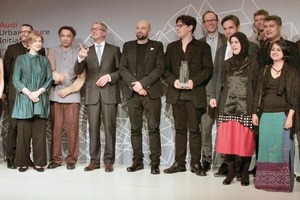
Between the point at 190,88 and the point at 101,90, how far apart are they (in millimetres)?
1094

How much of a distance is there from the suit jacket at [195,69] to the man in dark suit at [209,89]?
0.79ft

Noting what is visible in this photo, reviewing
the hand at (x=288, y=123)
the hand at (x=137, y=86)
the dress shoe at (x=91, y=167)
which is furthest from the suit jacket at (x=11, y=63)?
the hand at (x=288, y=123)

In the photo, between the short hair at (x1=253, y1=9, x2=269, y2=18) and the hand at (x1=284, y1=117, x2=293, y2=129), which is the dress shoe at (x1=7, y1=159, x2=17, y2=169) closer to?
the hand at (x1=284, y1=117, x2=293, y2=129)

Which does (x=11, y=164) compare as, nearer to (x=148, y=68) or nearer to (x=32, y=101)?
(x=32, y=101)

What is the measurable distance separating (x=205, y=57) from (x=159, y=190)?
163 centimetres

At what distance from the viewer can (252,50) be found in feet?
17.0

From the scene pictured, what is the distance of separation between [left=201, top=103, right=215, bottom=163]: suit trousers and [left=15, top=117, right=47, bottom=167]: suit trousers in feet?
6.27

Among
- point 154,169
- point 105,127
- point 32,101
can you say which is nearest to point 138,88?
point 105,127

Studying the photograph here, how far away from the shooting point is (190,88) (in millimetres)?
5207

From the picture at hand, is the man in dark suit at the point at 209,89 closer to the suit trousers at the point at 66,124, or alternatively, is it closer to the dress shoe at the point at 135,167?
the dress shoe at the point at 135,167

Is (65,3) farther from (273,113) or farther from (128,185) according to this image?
(273,113)

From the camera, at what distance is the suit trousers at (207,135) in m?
5.53

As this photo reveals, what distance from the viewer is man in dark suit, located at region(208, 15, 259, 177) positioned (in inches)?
205

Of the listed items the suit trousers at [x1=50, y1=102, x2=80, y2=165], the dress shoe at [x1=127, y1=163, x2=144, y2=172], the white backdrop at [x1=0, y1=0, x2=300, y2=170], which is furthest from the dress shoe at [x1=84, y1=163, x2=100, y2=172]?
the white backdrop at [x1=0, y1=0, x2=300, y2=170]
